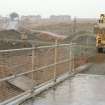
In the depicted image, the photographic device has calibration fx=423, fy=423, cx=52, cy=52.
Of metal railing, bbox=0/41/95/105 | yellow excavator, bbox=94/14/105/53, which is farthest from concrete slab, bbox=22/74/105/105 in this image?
yellow excavator, bbox=94/14/105/53

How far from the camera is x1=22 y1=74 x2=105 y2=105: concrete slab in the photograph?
1112 cm

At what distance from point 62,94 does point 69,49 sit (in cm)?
490

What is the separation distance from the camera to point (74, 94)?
494 inches

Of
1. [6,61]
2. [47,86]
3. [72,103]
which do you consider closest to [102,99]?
[72,103]

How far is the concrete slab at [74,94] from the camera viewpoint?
1112 cm

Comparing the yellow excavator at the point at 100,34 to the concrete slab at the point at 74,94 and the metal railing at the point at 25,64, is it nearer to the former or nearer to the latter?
the metal railing at the point at 25,64

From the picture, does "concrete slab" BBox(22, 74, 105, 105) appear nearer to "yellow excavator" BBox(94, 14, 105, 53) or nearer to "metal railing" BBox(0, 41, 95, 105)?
"metal railing" BBox(0, 41, 95, 105)

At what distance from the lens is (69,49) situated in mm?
17125

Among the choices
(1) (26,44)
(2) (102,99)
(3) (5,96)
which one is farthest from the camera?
(1) (26,44)

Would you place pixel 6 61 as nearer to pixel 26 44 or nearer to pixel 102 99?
pixel 102 99

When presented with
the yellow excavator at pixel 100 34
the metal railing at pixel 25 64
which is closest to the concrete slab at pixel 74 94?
the metal railing at pixel 25 64

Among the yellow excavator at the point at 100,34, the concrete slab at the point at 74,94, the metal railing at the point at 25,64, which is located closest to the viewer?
the metal railing at the point at 25,64

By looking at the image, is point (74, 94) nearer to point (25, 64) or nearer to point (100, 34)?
point (25, 64)

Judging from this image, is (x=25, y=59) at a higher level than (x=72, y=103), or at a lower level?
higher
